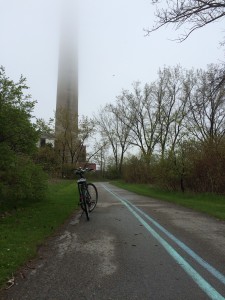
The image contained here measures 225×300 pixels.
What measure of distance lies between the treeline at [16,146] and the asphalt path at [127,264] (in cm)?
402

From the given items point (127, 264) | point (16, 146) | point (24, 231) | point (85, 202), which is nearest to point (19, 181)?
point (16, 146)

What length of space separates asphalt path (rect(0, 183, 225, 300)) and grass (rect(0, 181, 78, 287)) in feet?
0.70

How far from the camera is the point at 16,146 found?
1399 centimetres

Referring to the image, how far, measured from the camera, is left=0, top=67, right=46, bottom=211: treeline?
12875 millimetres

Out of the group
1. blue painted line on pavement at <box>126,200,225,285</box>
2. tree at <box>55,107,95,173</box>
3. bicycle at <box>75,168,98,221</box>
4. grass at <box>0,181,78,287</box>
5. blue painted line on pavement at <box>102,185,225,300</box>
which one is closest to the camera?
blue painted line on pavement at <box>102,185,225,300</box>

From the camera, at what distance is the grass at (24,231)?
6.05 m

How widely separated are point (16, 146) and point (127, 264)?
9080 mm

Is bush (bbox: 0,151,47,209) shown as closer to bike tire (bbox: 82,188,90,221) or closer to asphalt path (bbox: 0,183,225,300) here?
bike tire (bbox: 82,188,90,221)

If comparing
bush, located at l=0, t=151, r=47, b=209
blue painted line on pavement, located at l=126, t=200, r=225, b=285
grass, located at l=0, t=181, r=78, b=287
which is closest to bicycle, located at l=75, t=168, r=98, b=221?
grass, located at l=0, t=181, r=78, b=287

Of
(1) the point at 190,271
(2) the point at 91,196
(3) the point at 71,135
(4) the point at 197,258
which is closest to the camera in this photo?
(1) the point at 190,271

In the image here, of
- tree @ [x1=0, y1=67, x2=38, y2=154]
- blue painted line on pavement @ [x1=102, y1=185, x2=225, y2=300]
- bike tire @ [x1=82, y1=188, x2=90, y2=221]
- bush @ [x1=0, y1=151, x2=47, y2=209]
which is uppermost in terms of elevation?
tree @ [x1=0, y1=67, x2=38, y2=154]

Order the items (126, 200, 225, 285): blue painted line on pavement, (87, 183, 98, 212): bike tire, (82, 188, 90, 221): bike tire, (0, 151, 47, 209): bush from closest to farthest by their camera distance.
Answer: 1. (126, 200, 225, 285): blue painted line on pavement
2. (82, 188, 90, 221): bike tire
3. (87, 183, 98, 212): bike tire
4. (0, 151, 47, 209): bush

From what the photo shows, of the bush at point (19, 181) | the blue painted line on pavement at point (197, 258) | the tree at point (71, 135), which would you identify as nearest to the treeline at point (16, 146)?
the bush at point (19, 181)

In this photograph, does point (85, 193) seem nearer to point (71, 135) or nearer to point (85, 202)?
point (85, 202)
